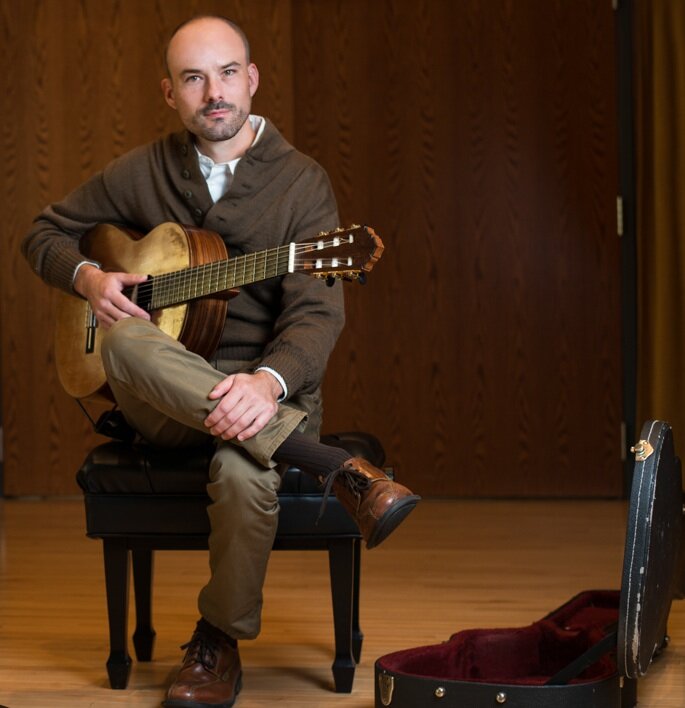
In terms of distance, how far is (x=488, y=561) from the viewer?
3.41 m

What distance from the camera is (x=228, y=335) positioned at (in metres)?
2.47

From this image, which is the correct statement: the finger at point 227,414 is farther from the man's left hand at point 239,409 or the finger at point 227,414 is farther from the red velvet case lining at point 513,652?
the red velvet case lining at point 513,652

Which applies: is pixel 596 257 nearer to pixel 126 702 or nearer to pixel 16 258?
pixel 16 258

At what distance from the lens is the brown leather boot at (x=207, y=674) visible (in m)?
2.17

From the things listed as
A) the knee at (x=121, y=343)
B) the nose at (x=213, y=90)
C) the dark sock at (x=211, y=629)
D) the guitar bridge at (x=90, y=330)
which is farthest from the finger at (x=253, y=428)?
the nose at (x=213, y=90)

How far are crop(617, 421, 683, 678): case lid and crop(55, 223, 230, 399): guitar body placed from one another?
2.87ft

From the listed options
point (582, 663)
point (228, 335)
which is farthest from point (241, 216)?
point (582, 663)

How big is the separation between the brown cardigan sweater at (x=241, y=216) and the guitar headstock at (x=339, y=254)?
0.58 feet

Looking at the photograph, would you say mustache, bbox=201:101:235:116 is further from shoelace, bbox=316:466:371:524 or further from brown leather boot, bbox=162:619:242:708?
brown leather boot, bbox=162:619:242:708

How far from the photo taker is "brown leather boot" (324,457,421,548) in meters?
2.03

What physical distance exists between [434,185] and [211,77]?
6.66 ft

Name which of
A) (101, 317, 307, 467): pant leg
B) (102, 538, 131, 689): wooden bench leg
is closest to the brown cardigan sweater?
(101, 317, 307, 467): pant leg

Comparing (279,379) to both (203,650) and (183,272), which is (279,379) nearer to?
(183,272)

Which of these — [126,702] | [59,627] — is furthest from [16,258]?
[126,702]
